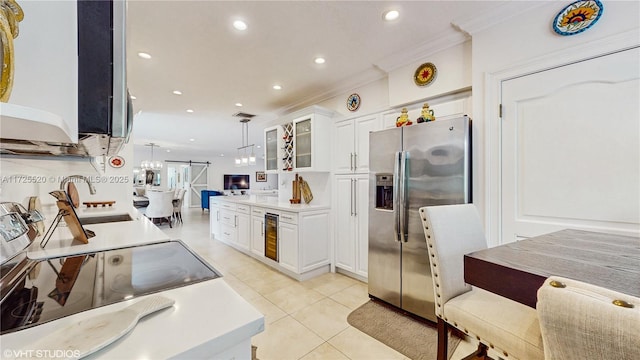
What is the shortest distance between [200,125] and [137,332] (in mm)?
5614

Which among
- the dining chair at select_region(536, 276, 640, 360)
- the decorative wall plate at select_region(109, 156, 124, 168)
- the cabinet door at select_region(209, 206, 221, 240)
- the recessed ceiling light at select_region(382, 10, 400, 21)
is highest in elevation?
the recessed ceiling light at select_region(382, 10, 400, 21)

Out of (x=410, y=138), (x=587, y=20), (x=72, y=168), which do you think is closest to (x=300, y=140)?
(x=410, y=138)

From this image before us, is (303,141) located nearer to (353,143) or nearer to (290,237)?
(353,143)

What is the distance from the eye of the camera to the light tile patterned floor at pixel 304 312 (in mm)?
1754

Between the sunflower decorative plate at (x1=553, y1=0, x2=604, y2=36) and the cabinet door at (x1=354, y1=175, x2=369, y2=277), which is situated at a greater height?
the sunflower decorative plate at (x1=553, y1=0, x2=604, y2=36)

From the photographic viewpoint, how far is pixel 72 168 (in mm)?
2416

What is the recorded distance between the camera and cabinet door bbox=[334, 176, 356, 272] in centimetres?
298

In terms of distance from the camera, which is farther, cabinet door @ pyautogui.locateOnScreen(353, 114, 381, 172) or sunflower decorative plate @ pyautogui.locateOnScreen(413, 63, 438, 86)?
cabinet door @ pyautogui.locateOnScreen(353, 114, 381, 172)

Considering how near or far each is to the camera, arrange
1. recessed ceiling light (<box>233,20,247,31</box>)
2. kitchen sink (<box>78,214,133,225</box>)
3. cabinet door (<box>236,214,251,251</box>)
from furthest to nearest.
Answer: cabinet door (<box>236,214,251,251</box>) → kitchen sink (<box>78,214,133,225</box>) → recessed ceiling light (<box>233,20,247,31</box>)

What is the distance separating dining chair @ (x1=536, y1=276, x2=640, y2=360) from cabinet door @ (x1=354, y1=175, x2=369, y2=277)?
229cm

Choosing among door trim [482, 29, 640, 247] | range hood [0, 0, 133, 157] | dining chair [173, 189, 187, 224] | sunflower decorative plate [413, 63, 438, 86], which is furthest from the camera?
dining chair [173, 189, 187, 224]

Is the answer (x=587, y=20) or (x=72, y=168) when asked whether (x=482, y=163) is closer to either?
(x=587, y=20)

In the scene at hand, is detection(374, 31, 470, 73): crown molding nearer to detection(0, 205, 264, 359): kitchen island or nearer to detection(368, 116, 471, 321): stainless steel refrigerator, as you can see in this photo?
detection(368, 116, 471, 321): stainless steel refrigerator

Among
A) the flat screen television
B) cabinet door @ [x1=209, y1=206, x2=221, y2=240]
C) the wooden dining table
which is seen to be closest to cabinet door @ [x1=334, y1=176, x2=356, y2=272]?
the wooden dining table
